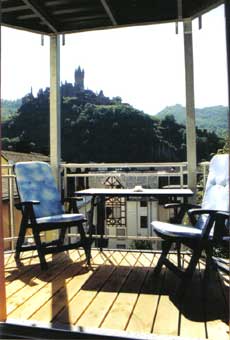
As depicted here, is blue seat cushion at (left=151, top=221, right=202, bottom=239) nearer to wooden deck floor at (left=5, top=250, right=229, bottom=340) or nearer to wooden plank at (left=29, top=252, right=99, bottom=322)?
wooden deck floor at (left=5, top=250, right=229, bottom=340)

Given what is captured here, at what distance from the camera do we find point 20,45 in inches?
168

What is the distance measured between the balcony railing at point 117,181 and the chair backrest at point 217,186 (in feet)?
2.05

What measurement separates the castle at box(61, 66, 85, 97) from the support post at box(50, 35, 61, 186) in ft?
0.74

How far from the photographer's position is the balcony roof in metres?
3.77

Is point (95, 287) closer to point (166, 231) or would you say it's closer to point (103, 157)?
point (166, 231)

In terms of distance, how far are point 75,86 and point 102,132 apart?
0.82 meters

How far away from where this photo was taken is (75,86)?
Result: 5.28 meters

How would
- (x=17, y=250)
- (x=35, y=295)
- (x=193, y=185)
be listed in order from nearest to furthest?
(x=35, y=295)
(x=17, y=250)
(x=193, y=185)

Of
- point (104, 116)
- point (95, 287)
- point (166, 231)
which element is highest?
point (104, 116)

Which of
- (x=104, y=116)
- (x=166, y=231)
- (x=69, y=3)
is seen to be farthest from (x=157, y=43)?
(x=166, y=231)

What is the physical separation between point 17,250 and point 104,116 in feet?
8.25

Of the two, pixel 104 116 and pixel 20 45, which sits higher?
pixel 20 45

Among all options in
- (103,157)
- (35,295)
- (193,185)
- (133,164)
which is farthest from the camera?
(103,157)

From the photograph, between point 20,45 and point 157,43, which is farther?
point 157,43
